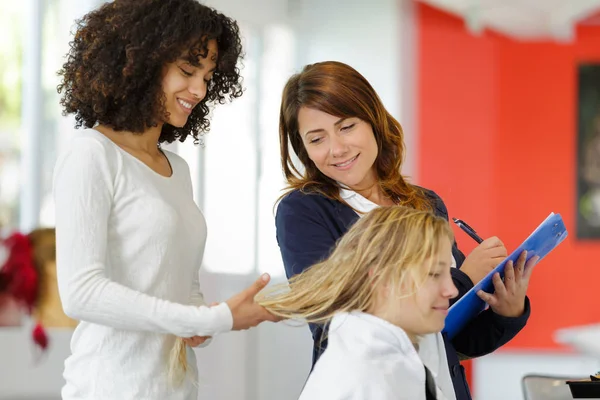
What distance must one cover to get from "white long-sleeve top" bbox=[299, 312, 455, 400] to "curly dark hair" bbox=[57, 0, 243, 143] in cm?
53

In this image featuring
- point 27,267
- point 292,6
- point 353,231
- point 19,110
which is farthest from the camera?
point 292,6

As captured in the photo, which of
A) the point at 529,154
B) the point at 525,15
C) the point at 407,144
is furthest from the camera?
the point at 529,154

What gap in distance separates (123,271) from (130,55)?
39cm

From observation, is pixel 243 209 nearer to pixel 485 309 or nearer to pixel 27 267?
pixel 27 267

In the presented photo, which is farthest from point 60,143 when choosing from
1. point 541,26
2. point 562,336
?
point 541,26

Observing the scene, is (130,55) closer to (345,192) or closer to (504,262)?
(345,192)

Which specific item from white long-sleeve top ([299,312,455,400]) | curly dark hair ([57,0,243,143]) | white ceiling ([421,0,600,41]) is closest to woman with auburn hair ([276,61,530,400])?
white long-sleeve top ([299,312,455,400])

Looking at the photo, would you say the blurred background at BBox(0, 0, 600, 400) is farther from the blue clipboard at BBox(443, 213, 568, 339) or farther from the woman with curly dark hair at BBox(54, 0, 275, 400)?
the blue clipboard at BBox(443, 213, 568, 339)

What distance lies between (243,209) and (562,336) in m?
2.51

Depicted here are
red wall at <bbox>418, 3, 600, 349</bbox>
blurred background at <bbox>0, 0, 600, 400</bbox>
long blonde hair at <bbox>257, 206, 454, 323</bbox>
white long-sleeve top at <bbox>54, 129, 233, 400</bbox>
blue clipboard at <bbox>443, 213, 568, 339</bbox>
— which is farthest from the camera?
red wall at <bbox>418, 3, 600, 349</bbox>

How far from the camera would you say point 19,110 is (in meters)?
3.84

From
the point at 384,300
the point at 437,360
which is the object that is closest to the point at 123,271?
the point at 384,300

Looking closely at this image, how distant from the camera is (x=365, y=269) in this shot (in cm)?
150

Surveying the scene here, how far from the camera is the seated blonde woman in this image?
55.7 inches
